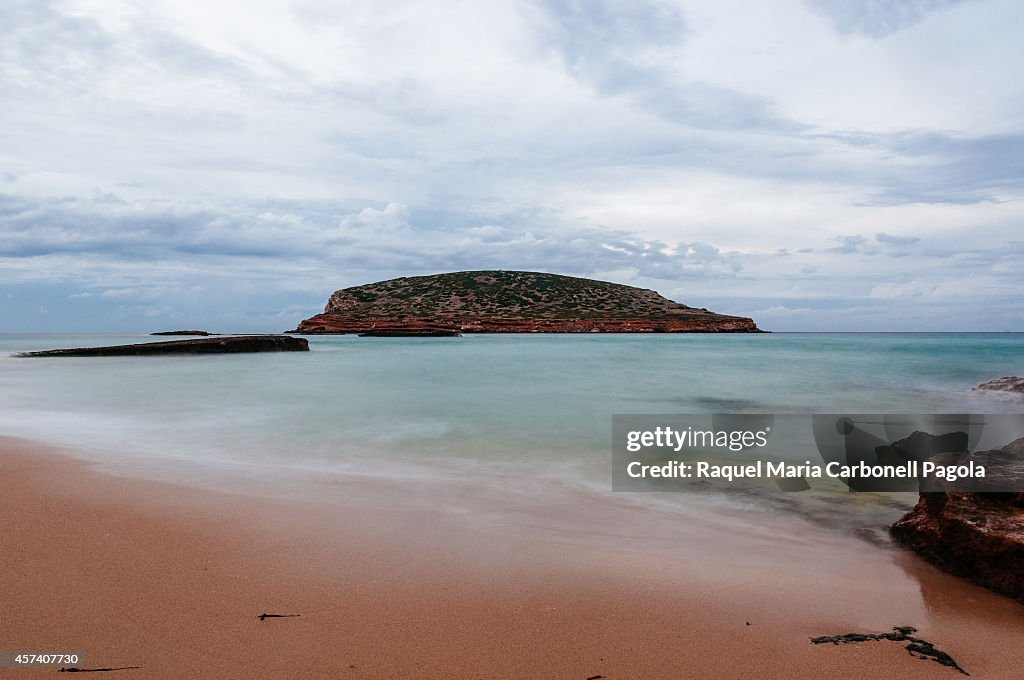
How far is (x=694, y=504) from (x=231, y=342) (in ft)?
120

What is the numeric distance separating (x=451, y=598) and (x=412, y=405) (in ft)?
34.4

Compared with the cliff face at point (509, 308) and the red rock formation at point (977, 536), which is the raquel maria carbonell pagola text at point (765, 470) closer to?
the red rock formation at point (977, 536)

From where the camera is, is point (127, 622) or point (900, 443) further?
point (900, 443)

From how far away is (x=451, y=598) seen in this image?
3.46 metres

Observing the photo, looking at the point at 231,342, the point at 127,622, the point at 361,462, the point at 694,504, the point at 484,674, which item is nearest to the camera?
the point at 484,674

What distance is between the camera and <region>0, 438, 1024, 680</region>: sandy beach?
2.82 metres

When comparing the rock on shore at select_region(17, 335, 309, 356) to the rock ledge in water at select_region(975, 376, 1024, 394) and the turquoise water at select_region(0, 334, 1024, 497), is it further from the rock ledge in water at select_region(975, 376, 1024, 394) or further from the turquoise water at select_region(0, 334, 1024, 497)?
the rock ledge in water at select_region(975, 376, 1024, 394)

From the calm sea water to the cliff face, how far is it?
61.6m

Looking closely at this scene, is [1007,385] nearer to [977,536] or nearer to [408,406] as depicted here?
[408,406]

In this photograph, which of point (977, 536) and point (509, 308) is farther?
point (509, 308)

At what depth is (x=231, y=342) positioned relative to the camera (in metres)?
36.5

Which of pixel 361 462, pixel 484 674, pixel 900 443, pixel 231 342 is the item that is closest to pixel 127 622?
pixel 484 674

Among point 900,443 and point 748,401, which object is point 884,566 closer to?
point 900,443

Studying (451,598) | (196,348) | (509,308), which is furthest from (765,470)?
(509,308)
